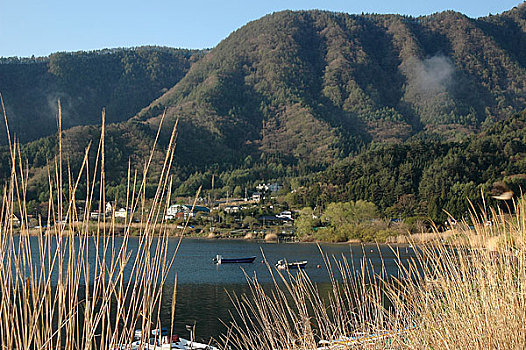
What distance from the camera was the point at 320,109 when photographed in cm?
15338

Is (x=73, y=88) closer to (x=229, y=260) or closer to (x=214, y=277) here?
(x=229, y=260)

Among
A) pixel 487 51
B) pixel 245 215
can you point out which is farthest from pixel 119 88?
pixel 245 215

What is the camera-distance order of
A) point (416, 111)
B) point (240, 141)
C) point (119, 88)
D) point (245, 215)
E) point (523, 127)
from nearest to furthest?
point (523, 127), point (245, 215), point (240, 141), point (416, 111), point (119, 88)

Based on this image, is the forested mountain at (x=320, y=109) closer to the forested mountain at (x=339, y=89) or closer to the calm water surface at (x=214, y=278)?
the forested mountain at (x=339, y=89)

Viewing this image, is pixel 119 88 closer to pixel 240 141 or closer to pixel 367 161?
pixel 240 141

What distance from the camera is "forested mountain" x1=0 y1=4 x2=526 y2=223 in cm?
7188

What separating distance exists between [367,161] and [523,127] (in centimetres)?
1934

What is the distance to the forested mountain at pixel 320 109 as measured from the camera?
71.9 meters

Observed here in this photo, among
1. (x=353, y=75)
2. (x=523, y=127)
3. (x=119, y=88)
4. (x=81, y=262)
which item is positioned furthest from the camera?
(x=119, y=88)

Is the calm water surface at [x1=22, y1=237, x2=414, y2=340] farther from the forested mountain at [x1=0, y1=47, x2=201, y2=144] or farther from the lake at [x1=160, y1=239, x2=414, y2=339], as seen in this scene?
the forested mountain at [x1=0, y1=47, x2=201, y2=144]

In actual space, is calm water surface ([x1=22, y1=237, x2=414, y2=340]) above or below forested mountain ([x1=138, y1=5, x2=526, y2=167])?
below

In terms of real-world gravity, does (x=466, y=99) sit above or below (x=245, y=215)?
above

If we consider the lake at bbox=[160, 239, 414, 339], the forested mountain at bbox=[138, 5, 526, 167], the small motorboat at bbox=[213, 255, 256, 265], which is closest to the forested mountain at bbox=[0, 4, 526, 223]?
the forested mountain at bbox=[138, 5, 526, 167]

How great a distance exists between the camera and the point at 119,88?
635 feet
